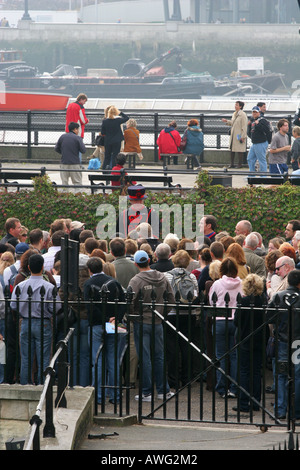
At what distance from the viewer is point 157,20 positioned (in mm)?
126125

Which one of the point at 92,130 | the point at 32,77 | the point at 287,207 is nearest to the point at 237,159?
the point at 92,130

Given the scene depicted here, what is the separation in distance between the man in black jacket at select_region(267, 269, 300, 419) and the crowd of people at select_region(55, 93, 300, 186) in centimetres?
907

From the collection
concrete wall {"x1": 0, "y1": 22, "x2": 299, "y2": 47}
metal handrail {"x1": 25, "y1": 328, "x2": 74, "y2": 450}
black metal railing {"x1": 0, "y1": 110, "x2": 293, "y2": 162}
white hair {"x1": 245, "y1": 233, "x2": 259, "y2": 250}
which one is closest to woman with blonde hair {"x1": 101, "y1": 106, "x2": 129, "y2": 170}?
black metal railing {"x1": 0, "y1": 110, "x2": 293, "y2": 162}

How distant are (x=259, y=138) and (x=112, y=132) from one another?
314cm

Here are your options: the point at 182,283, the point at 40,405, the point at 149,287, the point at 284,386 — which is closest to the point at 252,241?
the point at 182,283

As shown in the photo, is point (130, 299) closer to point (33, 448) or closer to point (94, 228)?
point (33, 448)

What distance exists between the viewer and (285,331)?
870cm

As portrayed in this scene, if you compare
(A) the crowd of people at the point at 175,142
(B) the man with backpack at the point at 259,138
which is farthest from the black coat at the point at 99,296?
(B) the man with backpack at the point at 259,138

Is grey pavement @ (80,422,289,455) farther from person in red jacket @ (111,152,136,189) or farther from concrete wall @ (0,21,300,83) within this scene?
concrete wall @ (0,21,300,83)

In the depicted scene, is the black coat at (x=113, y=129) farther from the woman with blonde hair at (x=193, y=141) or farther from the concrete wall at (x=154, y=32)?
the concrete wall at (x=154, y=32)

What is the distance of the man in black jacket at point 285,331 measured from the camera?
8422mm

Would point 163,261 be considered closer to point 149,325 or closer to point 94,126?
point 149,325

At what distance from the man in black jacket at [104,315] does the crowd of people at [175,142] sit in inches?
331

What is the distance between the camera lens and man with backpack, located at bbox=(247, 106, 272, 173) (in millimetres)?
19781
